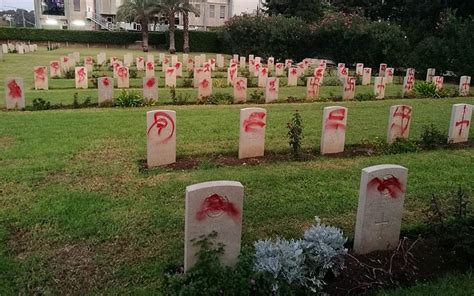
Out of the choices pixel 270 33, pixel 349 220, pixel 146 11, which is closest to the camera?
pixel 349 220

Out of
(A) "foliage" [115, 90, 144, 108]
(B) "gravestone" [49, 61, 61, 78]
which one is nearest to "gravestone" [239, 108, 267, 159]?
(A) "foliage" [115, 90, 144, 108]

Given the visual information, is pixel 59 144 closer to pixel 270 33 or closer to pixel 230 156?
pixel 230 156

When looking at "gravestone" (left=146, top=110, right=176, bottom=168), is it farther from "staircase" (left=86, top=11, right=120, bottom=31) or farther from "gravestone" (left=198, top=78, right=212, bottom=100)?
"staircase" (left=86, top=11, right=120, bottom=31)

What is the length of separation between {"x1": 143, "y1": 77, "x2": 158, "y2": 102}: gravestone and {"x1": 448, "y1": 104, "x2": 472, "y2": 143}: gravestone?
7.86 m

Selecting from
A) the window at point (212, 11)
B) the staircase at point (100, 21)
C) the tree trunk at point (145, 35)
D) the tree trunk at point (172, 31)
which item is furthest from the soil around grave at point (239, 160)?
the window at point (212, 11)

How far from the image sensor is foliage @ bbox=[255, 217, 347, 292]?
362 cm

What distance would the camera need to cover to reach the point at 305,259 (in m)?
3.78

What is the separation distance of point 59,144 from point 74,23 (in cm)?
5947

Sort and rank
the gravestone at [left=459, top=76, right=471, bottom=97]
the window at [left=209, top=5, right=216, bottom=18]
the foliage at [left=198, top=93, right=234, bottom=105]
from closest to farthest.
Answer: the foliage at [left=198, top=93, right=234, bottom=105] < the gravestone at [left=459, top=76, right=471, bottom=97] < the window at [left=209, top=5, right=216, bottom=18]

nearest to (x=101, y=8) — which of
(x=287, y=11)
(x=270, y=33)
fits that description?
(x=287, y=11)

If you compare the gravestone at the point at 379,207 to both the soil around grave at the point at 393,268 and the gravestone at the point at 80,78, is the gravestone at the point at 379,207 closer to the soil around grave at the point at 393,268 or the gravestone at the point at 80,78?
the soil around grave at the point at 393,268

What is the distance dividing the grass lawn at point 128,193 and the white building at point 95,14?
54.2 meters

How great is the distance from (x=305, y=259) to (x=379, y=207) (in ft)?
3.42

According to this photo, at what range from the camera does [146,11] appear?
43219 millimetres
